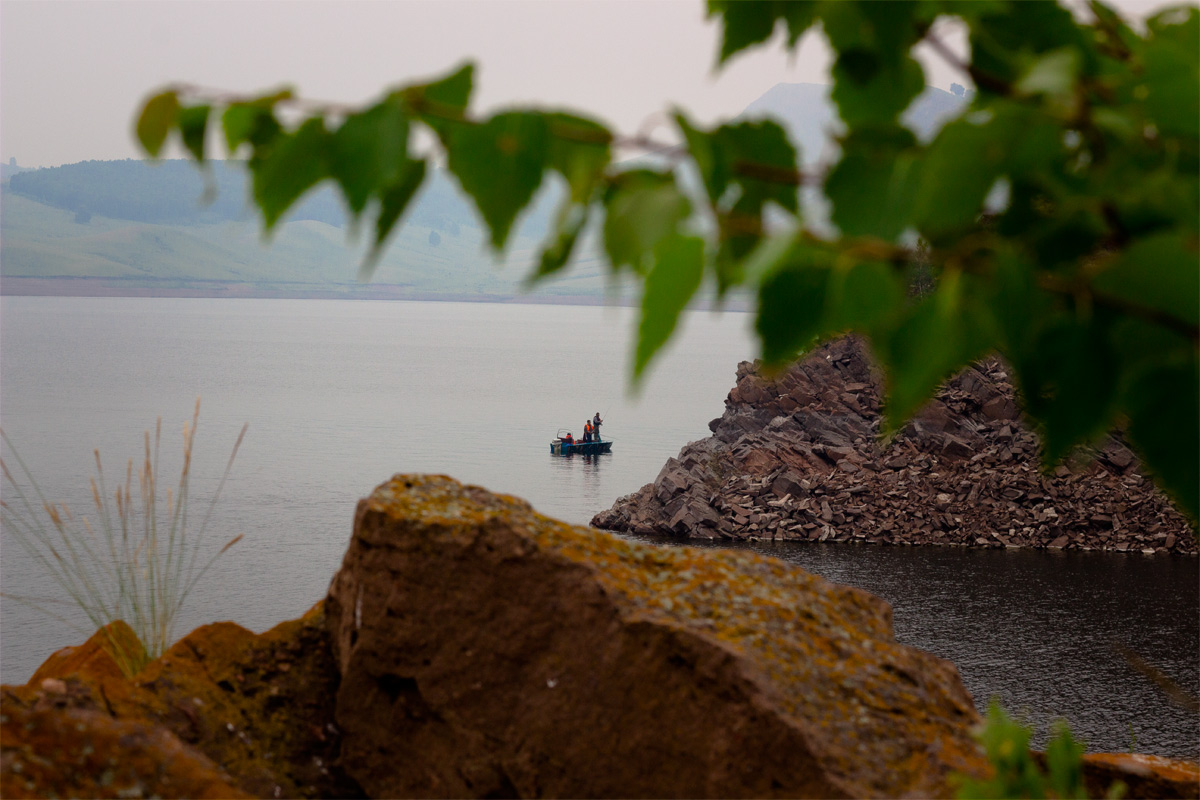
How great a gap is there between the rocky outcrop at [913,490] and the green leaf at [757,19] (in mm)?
29944

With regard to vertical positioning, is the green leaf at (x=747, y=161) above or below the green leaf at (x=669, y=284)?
above

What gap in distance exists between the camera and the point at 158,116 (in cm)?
76

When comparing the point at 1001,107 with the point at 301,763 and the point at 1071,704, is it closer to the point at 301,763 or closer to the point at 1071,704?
the point at 301,763

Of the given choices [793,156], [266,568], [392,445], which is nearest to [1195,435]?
[793,156]

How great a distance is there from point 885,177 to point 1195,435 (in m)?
0.32

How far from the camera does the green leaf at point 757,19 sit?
0.92 metres

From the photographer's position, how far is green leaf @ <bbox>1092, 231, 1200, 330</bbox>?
2.00 ft

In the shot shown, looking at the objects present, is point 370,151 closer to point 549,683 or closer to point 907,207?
point 907,207

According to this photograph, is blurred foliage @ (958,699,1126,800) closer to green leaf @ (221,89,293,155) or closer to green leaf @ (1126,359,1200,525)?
green leaf @ (1126,359,1200,525)

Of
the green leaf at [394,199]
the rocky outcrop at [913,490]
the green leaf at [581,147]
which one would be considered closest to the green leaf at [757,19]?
the green leaf at [581,147]

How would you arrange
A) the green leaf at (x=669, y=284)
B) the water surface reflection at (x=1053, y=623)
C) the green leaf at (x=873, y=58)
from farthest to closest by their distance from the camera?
1. the water surface reflection at (x=1053, y=623)
2. the green leaf at (x=873, y=58)
3. the green leaf at (x=669, y=284)

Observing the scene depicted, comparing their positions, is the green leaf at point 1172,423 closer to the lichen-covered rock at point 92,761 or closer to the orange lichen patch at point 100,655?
the lichen-covered rock at point 92,761

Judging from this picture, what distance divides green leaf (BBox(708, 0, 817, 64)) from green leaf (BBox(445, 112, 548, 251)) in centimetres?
29

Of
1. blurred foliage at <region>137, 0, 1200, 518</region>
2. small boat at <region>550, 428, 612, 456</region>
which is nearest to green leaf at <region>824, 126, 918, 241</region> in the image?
blurred foliage at <region>137, 0, 1200, 518</region>
